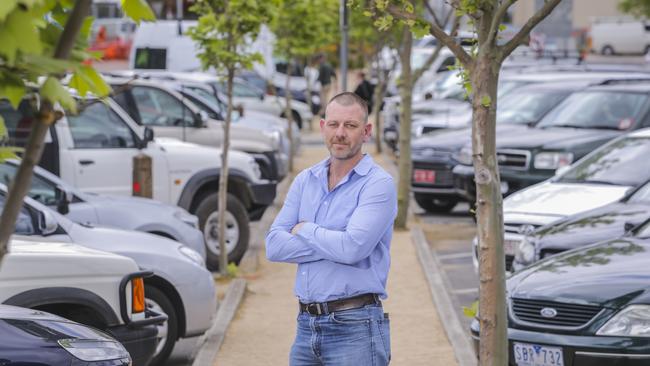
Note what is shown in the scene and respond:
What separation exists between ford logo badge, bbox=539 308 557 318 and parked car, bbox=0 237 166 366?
234cm

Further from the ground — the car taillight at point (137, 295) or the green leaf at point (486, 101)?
the green leaf at point (486, 101)

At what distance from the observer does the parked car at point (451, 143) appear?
17.3m

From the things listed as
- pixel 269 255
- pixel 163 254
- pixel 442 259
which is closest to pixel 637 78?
pixel 442 259

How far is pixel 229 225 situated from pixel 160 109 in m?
2.88

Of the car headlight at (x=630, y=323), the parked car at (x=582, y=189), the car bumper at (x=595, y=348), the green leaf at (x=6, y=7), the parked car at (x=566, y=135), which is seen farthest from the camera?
the parked car at (x=566, y=135)

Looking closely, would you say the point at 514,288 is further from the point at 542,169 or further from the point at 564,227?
the point at 542,169

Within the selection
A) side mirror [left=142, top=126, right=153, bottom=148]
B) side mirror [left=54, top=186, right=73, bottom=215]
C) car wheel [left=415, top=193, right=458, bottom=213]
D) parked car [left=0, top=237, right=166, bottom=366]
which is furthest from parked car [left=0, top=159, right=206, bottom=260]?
car wheel [left=415, top=193, right=458, bottom=213]

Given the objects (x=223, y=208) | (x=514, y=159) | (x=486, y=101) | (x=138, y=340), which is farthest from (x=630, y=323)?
(x=514, y=159)

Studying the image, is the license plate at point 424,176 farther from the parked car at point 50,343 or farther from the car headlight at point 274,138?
the parked car at point 50,343

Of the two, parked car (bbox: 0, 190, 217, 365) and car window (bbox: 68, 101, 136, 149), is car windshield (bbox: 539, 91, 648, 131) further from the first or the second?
parked car (bbox: 0, 190, 217, 365)

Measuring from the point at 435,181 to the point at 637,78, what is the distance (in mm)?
3751

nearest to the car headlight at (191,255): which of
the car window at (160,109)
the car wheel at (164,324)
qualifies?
the car wheel at (164,324)

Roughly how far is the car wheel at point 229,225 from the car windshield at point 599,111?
4659 millimetres

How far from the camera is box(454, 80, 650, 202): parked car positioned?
15.2 m
